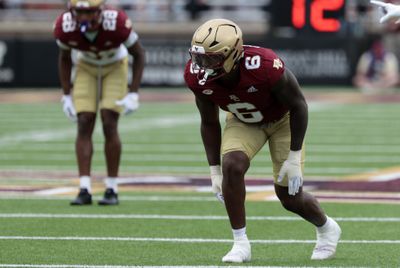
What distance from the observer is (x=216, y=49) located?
20.4 feet

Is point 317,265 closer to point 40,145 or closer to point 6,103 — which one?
point 40,145

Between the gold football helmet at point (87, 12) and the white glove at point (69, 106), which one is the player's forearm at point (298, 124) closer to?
the gold football helmet at point (87, 12)

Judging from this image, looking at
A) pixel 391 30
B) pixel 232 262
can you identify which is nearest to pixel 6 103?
pixel 391 30

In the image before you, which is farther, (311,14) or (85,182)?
(311,14)

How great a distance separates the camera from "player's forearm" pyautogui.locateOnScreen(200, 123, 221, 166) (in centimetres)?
673

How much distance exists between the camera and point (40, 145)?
14.8 meters

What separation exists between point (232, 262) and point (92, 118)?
3.36 metres

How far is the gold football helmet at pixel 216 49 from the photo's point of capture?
6.24 m

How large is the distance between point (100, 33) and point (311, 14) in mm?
15450

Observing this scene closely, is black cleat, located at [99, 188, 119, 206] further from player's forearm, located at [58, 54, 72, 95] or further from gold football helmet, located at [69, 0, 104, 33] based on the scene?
gold football helmet, located at [69, 0, 104, 33]

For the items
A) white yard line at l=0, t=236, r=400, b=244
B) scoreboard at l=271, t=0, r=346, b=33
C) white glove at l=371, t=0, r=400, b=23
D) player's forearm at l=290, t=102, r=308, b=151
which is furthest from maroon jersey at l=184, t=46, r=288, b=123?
scoreboard at l=271, t=0, r=346, b=33

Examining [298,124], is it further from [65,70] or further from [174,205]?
[65,70]

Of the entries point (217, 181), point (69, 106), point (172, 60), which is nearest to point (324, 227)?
point (217, 181)

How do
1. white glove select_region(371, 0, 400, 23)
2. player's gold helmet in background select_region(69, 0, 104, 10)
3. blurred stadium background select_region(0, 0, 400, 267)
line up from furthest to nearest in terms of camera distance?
1. player's gold helmet in background select_region(69, 0, 104, 10)
2. blurred stadium background select_region(0, 0, 400, 267)
3. white glove select_region(371, 0, 400, 23)
